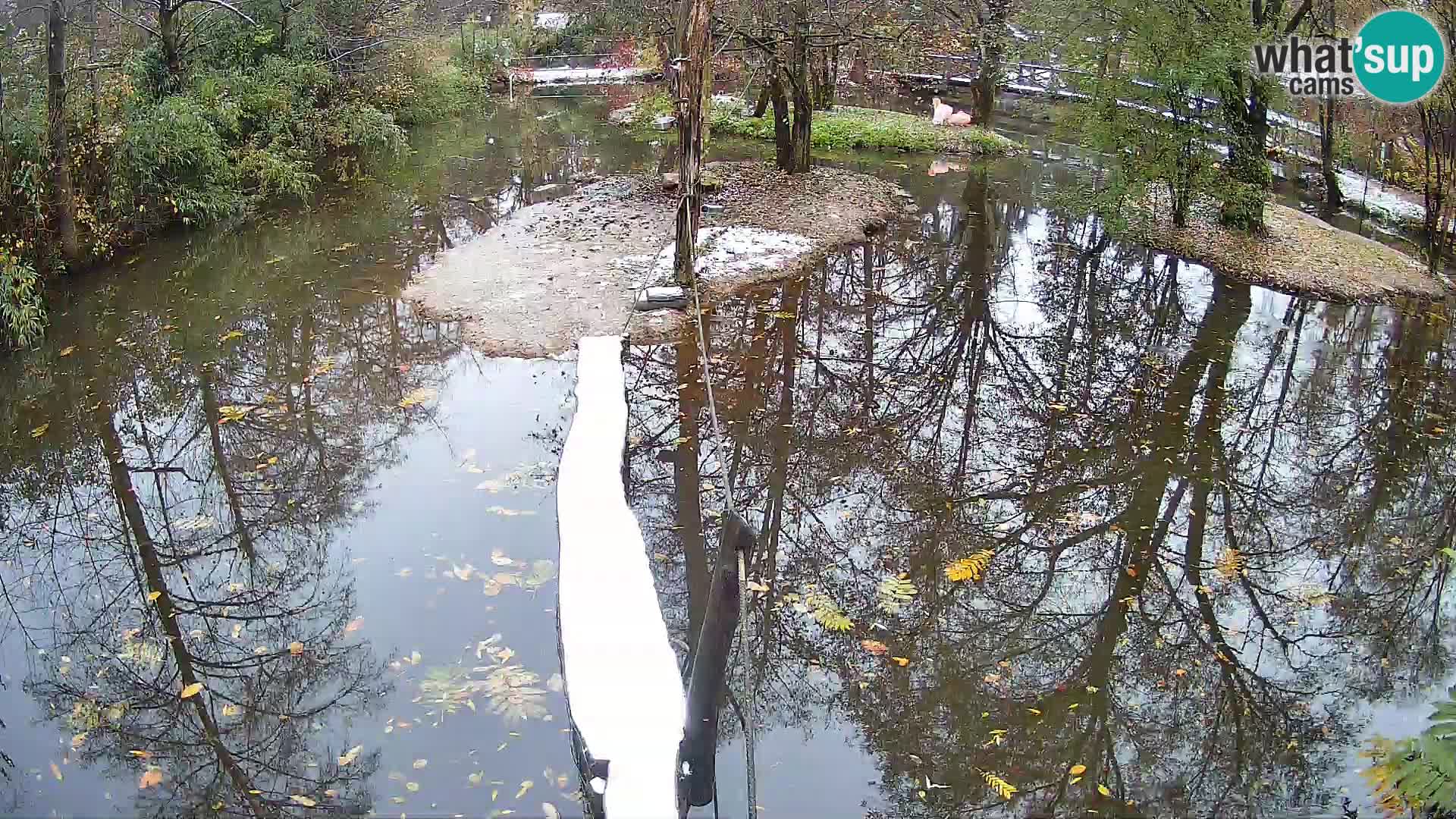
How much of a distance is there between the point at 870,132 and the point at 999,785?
56.8 feet

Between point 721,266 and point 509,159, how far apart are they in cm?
921

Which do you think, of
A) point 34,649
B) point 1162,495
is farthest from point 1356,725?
point 34,649

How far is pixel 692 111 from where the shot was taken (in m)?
9.74

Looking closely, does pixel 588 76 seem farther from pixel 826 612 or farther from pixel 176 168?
pixel 826 612

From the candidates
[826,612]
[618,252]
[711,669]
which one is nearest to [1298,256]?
[618,252]

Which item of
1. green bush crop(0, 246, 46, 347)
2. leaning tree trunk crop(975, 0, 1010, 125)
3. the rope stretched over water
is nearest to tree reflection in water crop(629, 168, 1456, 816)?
the rope stretched over water

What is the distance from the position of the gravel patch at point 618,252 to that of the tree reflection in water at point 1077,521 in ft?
3.10

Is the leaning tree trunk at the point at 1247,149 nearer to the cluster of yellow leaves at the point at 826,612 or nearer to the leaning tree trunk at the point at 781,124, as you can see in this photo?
the leaning tree trunk at the point at 781,124

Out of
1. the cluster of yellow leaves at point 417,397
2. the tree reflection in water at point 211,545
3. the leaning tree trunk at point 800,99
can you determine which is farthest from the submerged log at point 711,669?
the leaning tree trunk at point 800,99

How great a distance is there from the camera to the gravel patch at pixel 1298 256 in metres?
11.5

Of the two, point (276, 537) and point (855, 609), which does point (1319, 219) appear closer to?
point (855, 609)

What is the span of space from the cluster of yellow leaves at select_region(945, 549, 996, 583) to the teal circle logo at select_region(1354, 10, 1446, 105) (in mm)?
9753

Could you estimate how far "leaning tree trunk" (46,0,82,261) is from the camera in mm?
10594

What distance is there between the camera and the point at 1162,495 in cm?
722
